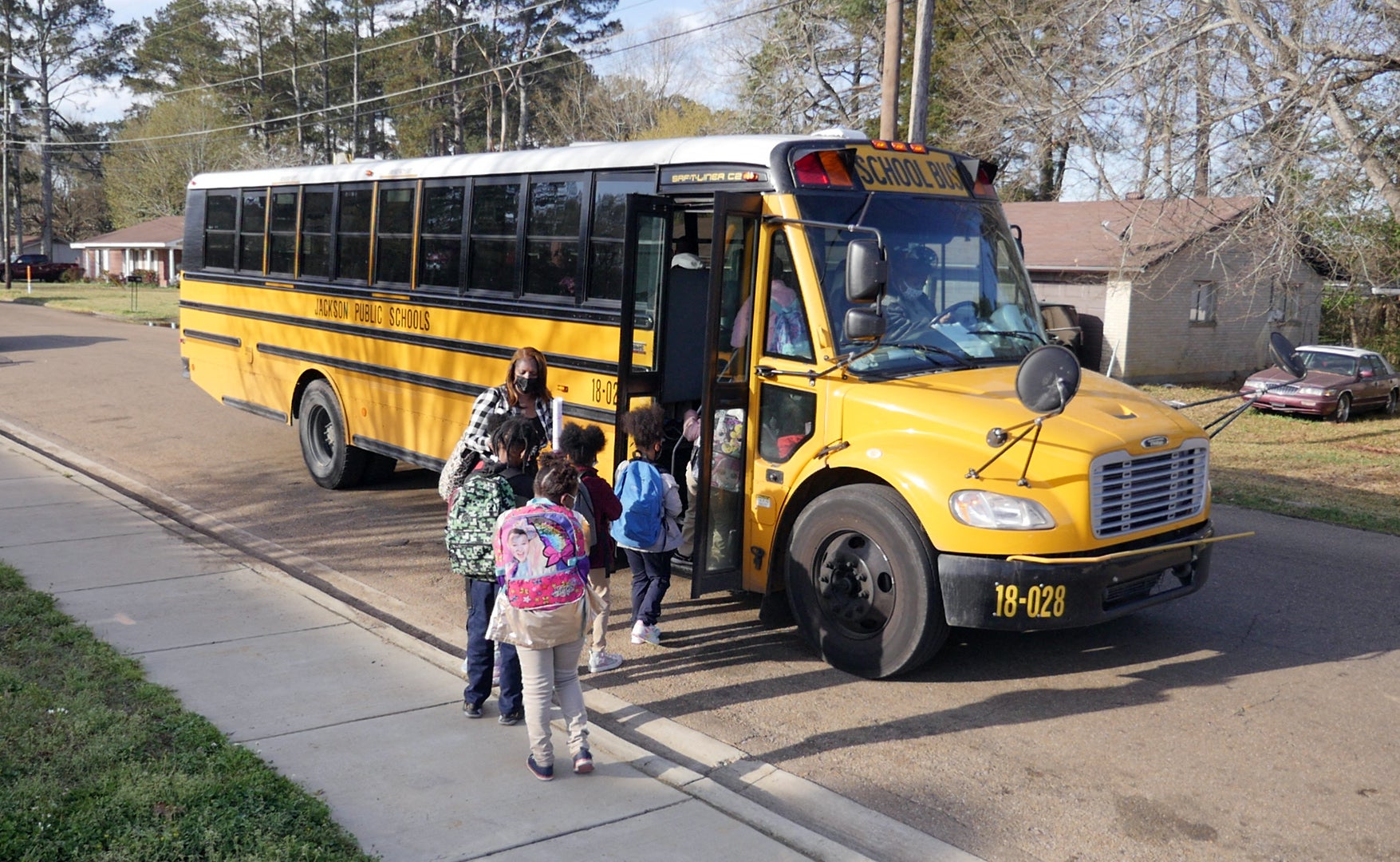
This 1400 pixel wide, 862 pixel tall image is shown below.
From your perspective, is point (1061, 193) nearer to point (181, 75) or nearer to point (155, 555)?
point (155, 555)

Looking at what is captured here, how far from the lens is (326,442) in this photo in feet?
35.8

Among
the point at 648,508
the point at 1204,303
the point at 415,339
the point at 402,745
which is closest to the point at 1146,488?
the point at 648,508

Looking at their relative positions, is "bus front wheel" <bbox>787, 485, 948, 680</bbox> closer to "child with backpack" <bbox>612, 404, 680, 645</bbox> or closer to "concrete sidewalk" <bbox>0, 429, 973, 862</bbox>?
"child with backpack" <bbox>612, 404, 680, 645</bbox>

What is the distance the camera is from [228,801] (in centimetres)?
430

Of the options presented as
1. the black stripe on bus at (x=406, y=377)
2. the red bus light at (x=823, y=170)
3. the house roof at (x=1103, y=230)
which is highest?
the house roof at (x=1103, y=230)

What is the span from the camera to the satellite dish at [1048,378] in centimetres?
515

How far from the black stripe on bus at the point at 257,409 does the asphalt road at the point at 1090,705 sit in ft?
5.14

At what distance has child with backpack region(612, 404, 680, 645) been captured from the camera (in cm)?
625

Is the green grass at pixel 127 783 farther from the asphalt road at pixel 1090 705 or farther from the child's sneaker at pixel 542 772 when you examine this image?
the asphalt road at pixel 1090 705

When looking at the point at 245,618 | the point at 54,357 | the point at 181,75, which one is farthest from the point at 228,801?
the point at 181,75

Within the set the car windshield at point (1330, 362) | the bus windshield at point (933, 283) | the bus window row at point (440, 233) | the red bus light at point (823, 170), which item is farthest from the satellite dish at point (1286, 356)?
the car windshield at point (1330, 362)

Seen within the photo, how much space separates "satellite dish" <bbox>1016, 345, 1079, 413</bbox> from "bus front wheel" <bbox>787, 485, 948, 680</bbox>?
2.99 ft

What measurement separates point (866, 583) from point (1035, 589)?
2.89 feet

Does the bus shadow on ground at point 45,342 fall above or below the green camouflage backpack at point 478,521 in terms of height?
below
